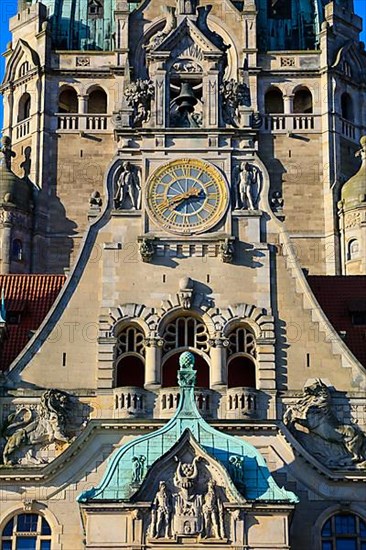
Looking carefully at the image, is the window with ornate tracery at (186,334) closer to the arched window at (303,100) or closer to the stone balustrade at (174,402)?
the stone balustrade at (174,402)

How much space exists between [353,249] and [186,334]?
11.8 metres

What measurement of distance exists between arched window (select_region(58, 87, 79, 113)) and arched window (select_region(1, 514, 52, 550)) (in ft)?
63.2

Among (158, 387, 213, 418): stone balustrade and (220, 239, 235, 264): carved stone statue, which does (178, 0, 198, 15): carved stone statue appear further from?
(158, 387, 213, 418): stone balustrade

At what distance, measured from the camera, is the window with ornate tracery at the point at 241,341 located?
4047 centimetres

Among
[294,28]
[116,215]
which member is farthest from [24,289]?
[294,28]

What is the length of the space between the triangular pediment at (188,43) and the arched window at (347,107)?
455 inches

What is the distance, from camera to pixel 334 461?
39.2m

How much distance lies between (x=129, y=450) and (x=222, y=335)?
428 cm

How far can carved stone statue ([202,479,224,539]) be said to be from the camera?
36.4 meters

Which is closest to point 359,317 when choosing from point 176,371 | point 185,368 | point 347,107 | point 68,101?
point 176,371

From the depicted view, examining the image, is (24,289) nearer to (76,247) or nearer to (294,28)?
(76,247)

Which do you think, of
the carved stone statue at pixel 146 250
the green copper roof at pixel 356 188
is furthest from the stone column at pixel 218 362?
the green copper roof at pixel 356 188

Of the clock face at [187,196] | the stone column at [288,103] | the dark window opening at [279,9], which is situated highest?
the dark window opening at [279,9]

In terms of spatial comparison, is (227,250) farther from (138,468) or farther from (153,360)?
(138,468)
